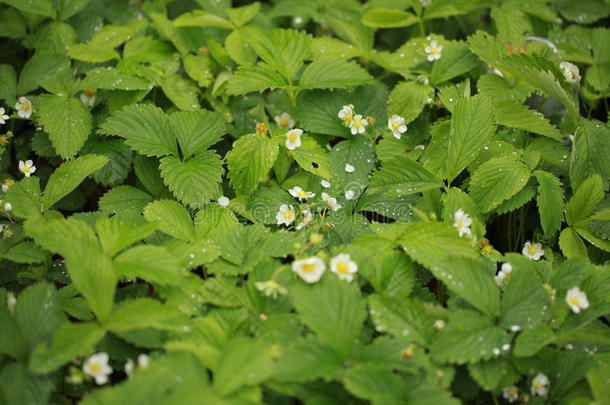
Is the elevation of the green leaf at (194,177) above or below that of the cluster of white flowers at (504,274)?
above

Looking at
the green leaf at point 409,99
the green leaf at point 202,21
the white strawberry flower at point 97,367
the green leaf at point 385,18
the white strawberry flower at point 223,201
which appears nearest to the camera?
the white strawberry flower at point 97,367

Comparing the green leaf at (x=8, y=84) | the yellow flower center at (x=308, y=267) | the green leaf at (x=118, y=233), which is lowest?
the green leaf at (x=118, y=233)

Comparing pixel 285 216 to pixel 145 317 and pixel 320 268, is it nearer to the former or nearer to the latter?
pixel 320 268

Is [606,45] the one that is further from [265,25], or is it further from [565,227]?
[265,25]

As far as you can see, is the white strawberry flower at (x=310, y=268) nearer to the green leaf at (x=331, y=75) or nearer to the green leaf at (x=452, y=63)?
the green leaf at (x=331, y=75)

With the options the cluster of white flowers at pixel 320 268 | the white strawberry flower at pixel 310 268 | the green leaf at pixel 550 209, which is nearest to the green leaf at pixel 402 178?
the green leaf at pixel 550 209

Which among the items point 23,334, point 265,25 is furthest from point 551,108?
point 23,334

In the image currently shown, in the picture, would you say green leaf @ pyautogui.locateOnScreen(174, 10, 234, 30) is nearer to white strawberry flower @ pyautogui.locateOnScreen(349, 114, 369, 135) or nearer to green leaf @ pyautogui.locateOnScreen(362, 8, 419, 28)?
green leaf @ pyautogui.locateOnScreen(362, 8, 419, 28)
